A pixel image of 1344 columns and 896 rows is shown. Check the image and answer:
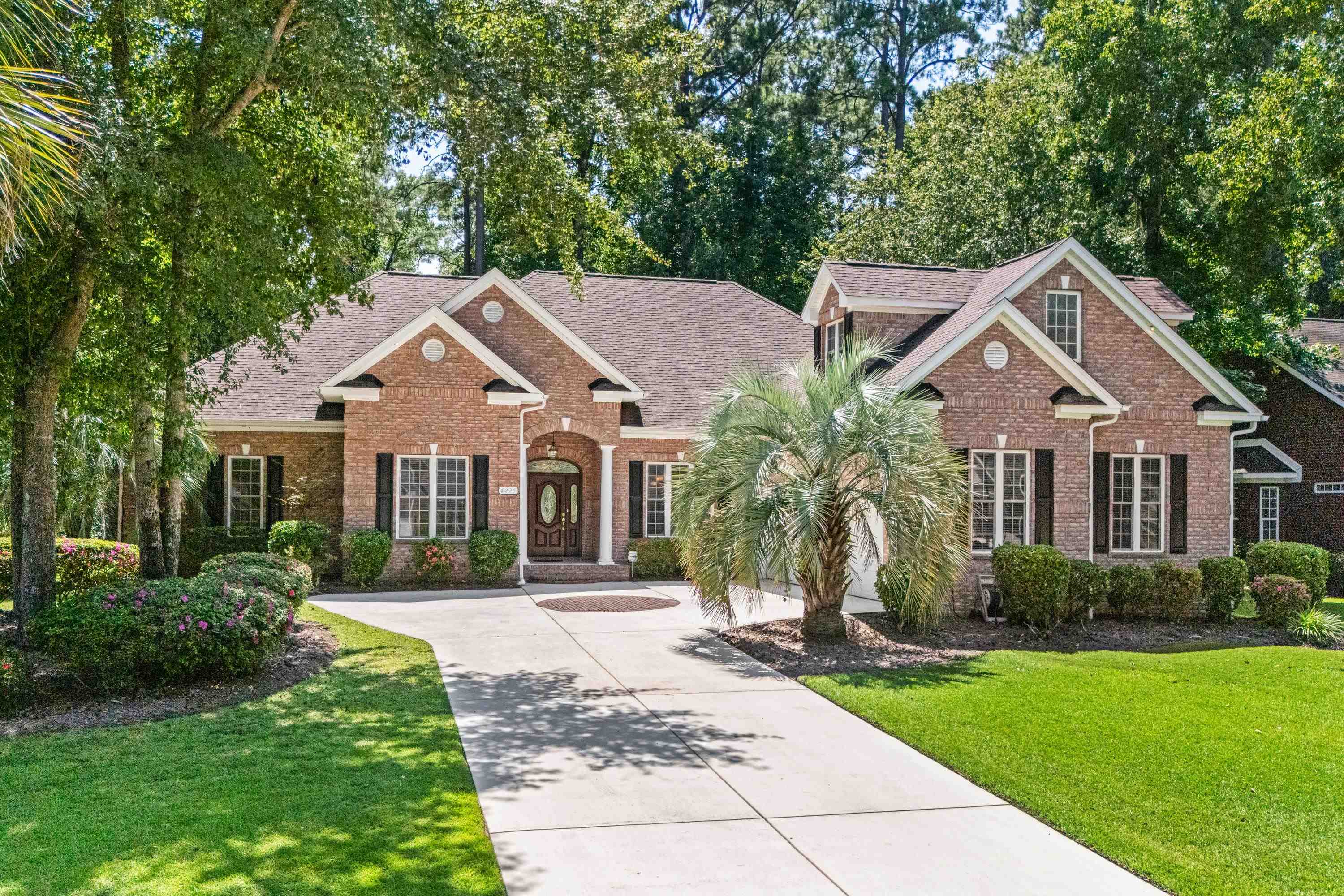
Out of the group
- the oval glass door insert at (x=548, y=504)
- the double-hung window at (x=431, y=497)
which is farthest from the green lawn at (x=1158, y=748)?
the oval glass door insert at (x=548, y=504)

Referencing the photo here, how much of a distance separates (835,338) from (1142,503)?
6.04 meters

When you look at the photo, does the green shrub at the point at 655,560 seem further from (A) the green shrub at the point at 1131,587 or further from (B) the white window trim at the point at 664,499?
(A) the green shrub at the point at 1131,587

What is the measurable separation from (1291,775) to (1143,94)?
19683 mm

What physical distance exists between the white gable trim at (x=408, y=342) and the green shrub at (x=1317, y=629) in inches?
514

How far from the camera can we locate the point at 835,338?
19641 millimetres

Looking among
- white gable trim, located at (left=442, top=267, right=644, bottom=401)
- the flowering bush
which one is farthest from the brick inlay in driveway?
white gable trim, located at (left=442, top=267, right=644, bottom=401)

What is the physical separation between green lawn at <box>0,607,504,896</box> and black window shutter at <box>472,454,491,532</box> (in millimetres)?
9870

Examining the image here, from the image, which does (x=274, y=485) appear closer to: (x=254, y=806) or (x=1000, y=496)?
(x=1000, y=496)

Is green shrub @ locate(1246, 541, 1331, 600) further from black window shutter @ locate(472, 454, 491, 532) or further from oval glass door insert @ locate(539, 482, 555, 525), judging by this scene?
black window shutter @ locate(472, 454, 491, 532)

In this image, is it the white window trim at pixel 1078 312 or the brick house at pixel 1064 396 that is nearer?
the brick house at pixel 1064 396

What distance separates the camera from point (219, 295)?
12133mm

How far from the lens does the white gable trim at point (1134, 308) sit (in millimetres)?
17516

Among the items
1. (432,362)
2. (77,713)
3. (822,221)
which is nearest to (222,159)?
(77,713)

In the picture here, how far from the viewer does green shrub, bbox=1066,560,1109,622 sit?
1508 centimetres
